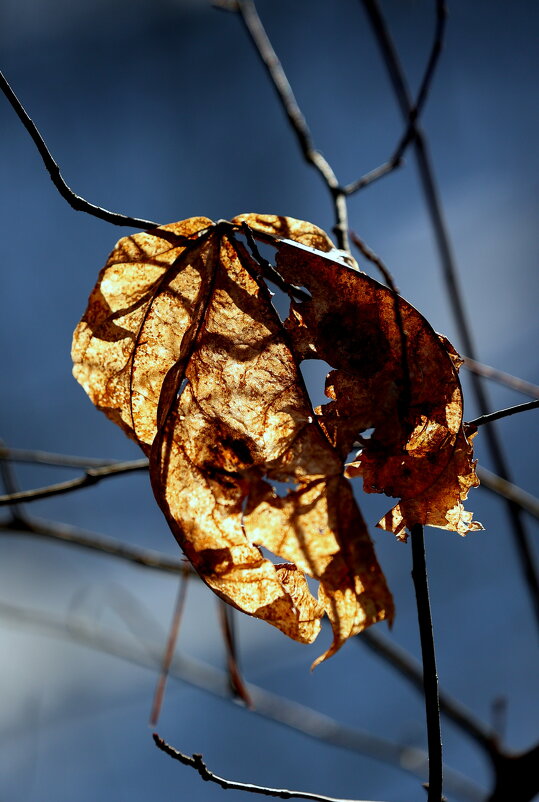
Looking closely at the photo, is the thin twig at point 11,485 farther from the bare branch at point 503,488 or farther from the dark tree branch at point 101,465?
the bare branch at point 503,488

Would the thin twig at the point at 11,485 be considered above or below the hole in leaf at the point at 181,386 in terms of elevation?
below

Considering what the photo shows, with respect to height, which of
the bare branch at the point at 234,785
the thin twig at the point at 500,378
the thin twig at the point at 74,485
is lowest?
the bare branch at the point at 234,785

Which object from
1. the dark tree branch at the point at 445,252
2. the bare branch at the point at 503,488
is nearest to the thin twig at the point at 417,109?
the dark tree branch at the point at 445,252

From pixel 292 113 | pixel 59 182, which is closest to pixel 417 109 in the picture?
pixel 292 113

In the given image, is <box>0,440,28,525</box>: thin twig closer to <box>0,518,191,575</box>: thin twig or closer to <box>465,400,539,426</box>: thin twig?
<box>0,518,191,575</box>: thin twig

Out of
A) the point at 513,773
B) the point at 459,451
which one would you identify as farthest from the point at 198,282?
the point at 513,773
